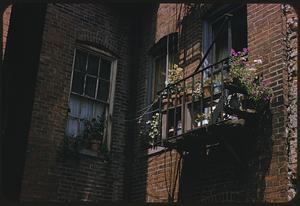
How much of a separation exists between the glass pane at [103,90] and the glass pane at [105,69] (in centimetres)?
13

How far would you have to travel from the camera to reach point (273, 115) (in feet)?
19.8

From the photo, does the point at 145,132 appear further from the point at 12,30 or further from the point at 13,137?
the point at 12,30

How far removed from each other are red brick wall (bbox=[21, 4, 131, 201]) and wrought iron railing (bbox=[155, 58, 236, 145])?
5.58 ft

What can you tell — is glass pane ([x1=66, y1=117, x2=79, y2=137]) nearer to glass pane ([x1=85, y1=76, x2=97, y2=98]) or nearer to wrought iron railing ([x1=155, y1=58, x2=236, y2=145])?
glass pane ([x1=85, y1=76, x2=97, y2=98])

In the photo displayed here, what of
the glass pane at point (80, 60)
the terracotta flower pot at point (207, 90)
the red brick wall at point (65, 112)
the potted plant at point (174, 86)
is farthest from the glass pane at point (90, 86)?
the terracotta flower pot at point (207, 90)

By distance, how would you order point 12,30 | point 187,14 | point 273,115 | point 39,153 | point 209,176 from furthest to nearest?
point 187,14 → point 39,153 → point 209,176 → point 273,115 → point 12,30

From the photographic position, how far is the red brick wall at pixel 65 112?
25.4 ft

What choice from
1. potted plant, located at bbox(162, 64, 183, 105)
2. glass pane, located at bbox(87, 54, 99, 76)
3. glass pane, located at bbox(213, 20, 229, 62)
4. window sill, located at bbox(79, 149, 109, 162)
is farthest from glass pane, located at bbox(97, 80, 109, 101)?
glass pane, located at bbox(213, 20, 229, 62)

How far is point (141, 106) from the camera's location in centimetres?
905

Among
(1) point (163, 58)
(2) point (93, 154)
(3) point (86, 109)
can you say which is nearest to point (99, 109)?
(3) point (86, 109)

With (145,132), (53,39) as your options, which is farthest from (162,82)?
(53,39)

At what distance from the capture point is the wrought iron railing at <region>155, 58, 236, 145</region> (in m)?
6.23

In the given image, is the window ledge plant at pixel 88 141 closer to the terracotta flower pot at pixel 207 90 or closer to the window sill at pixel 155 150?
the window sill at pixel 155 150

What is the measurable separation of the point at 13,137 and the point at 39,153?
0.74 m
